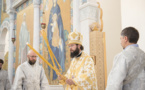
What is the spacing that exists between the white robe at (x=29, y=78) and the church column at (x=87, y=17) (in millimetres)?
1366

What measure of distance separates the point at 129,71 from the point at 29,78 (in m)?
3.16

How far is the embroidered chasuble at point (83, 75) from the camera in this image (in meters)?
3.29

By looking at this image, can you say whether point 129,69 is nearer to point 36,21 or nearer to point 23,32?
point 36,21

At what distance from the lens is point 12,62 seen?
9.87 meters

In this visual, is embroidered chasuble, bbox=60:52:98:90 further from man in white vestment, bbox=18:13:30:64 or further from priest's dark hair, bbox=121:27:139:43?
man in white vestment, bbox=18:13:30:64

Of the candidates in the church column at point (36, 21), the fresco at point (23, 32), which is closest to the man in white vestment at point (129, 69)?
the church column at point (36, 21)

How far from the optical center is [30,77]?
4836mm

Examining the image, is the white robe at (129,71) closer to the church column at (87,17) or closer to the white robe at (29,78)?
the church column at (87,17)

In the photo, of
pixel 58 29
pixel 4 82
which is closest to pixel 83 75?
pixel 58 29

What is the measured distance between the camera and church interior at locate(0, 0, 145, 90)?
4656 millimetres

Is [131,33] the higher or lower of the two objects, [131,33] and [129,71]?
the higher

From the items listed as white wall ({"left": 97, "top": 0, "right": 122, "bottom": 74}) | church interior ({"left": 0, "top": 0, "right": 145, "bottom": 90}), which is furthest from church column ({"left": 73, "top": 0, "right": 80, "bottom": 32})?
white wall ({"left": 97, "top": 0, "right": 122, "bottom": 74})

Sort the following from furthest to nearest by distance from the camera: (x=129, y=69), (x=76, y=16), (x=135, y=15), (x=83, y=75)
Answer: (x=76, y=16) < (x=135, y=15) < (x=83, y=75) < (x=129, y=69)

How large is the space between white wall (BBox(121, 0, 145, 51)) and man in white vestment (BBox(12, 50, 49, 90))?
2.42m
